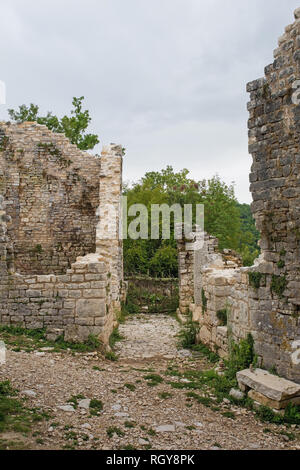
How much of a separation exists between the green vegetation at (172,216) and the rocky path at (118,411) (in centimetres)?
1366

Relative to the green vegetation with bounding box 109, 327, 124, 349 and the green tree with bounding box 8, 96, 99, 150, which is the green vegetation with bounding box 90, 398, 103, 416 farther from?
the green tree with bounding box 8, 96, 99, 150

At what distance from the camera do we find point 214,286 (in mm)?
8555

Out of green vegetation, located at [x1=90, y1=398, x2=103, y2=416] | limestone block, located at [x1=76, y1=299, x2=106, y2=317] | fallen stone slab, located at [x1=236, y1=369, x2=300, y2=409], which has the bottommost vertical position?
green vegetation, located at [x1=90, y1=398, x2=103, y2=416]

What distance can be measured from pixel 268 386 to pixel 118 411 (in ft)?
6.65

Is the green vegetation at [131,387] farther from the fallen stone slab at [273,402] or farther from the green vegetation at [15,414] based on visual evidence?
the fallen stone slab at [273,402]

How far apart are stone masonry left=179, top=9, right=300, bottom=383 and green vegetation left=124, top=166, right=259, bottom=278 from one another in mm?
14910

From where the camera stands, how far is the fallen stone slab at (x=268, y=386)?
5.05 meters

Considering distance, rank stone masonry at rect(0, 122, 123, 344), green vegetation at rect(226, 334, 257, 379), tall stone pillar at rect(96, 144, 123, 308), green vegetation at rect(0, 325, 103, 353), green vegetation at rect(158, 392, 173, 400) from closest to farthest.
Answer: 1. green vegetation at rect(158, 392, 173, 400)
2. green vegetation at rect(226, 334, 257, 379)
3. green vegetation at rect(0, 325, 103, 353)
4. tall stone pillar at rect(96, 144, 123, 308)
5. stone masonry at rect(0, 122, 123, 344)

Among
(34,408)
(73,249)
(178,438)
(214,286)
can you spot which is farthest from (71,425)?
(73,249)

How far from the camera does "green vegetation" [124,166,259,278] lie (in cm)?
2248

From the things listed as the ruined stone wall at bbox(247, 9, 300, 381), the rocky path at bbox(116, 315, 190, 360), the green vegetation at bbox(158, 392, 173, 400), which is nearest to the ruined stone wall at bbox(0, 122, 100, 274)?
the rocky path at bbox(116, 315, 190, 360)

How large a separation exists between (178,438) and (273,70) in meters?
5.23

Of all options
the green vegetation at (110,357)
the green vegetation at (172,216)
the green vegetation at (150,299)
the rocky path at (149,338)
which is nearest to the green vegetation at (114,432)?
the green vegetation at (110,357)

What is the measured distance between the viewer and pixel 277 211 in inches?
228
